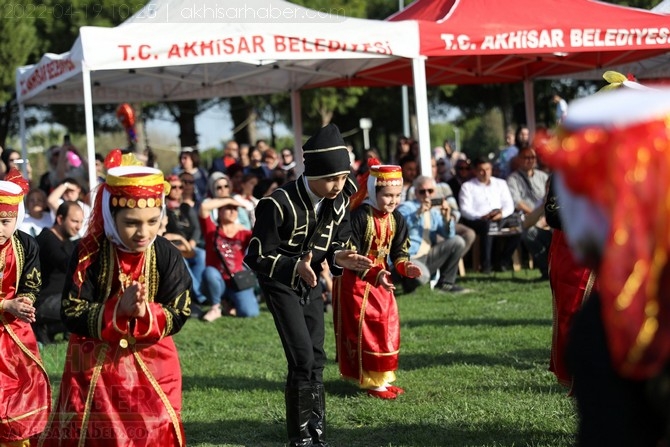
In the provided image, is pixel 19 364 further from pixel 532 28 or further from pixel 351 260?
pixel 532 28

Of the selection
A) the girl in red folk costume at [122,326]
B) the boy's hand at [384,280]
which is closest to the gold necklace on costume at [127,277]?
the girl in red folk costume at [122,326]

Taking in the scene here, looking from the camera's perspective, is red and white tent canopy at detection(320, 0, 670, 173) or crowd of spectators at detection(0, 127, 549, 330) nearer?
crowd of spectators at detection(0, 127, 549, 330)

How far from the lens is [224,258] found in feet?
37.0

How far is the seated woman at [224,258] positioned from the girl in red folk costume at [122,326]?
6.58 meters

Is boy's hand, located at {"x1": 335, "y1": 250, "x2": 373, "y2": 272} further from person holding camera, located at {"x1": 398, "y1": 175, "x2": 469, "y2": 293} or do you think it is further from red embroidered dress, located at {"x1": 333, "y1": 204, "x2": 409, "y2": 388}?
person holding camera, located at {"x1": 398, "y1": 175, "x2": 469, "y2": 293}

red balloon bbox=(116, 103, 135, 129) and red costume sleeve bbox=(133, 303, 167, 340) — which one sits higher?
red balloon bbox=(116, 103, 135, 129)

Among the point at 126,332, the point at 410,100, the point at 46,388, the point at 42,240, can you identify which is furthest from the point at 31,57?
the point at 126,332

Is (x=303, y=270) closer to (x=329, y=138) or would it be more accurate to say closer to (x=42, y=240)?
(x=329, y=138)

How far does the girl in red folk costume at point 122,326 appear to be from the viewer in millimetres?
4266

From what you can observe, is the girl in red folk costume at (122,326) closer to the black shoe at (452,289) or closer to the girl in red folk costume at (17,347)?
the girl in red folk costume at (17,347)

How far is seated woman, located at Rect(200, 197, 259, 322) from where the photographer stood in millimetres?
11117

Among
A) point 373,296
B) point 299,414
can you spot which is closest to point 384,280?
point 373,296

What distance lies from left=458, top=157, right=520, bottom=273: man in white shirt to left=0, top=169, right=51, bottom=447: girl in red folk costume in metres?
8.26

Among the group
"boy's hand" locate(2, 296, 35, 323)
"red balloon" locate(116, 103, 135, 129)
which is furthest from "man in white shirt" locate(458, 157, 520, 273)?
"boy's hand" locate(2, 296, 35, 323)
